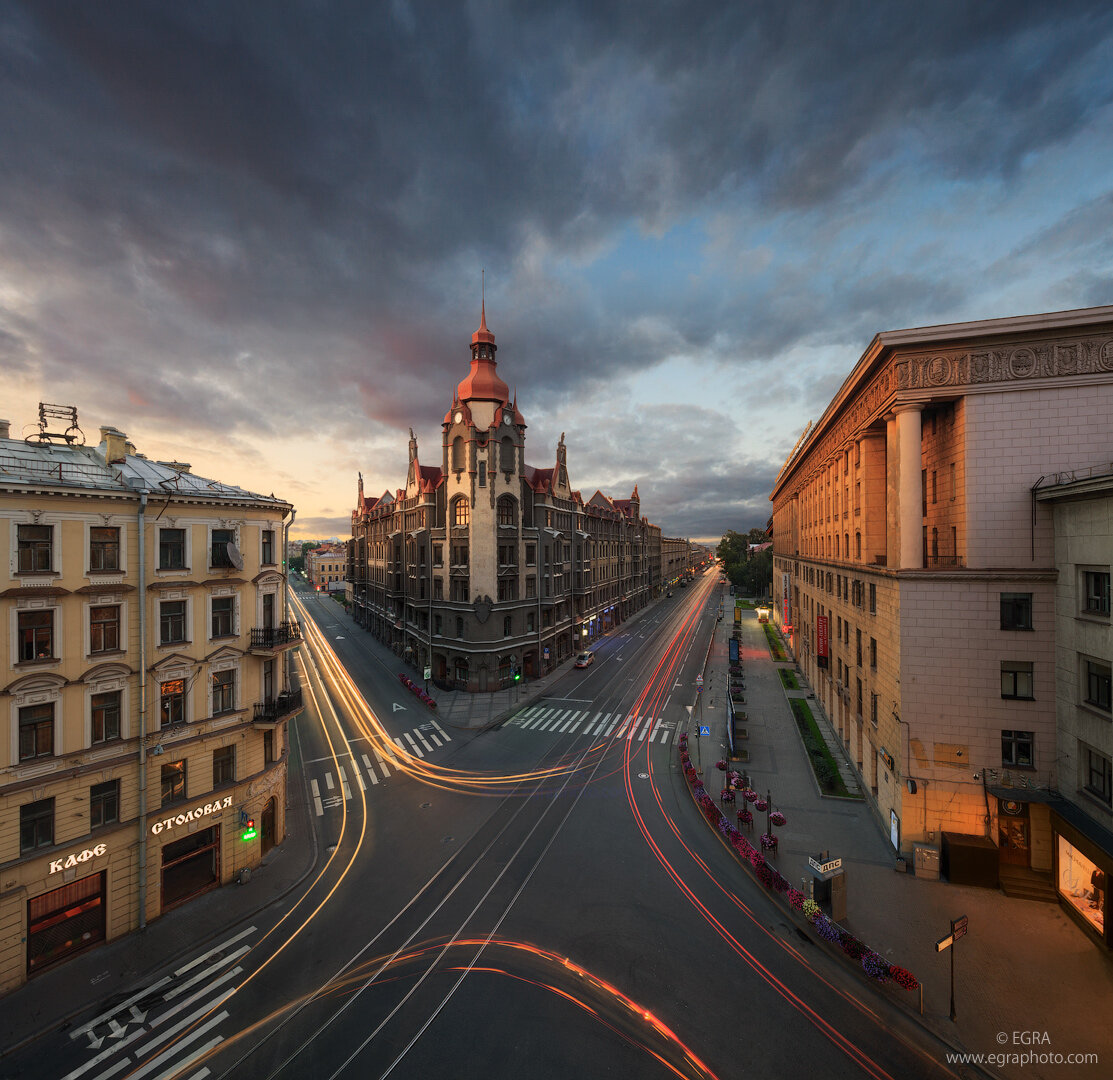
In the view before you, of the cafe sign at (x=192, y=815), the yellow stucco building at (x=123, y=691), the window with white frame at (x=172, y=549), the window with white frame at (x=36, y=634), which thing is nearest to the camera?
the yellow stucco building at (x=123, y=691)

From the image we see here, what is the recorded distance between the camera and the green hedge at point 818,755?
93.7 feet

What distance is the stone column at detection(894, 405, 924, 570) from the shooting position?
2195 cm

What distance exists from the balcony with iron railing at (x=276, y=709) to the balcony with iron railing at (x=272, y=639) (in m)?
2.41

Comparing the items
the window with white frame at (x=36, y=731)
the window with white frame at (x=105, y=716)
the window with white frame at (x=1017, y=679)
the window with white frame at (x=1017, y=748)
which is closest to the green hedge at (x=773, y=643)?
the window with white frame at (x=1017, y=748)

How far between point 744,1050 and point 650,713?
29616 millimetres

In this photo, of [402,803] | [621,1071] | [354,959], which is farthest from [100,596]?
[621,1071]

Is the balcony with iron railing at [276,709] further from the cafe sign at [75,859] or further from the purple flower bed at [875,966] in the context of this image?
the purple flower bed at [875,966]

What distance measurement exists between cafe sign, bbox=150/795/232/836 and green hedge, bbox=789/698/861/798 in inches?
1231

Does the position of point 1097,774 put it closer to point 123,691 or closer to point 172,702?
point 172,702

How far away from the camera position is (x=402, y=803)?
2788 centimetres

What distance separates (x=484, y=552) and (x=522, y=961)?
35220 mm

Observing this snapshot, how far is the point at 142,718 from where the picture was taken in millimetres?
18734

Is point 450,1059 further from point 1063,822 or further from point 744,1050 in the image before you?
point 1063,822

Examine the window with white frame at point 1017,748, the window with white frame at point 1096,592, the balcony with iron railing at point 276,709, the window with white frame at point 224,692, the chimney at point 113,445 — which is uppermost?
the chimney at point 113,445
